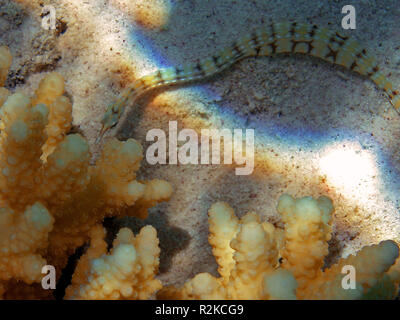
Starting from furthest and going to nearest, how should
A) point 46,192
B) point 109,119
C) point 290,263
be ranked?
point 109,119 < point 290,263 < point 46,192

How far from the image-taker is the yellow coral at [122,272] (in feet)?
6.85

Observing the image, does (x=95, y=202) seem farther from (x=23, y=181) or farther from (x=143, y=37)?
(x=143, y=37)

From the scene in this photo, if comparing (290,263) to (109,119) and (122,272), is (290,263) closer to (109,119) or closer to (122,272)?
(122,272)

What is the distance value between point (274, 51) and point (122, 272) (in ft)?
9.37

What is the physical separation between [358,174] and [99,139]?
2.49 metres

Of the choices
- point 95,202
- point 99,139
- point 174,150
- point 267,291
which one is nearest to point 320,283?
point 267,291

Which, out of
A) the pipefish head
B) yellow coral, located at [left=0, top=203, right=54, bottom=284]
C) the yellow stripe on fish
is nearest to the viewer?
yellow coral, located at [left=0, top=203, right=54, bottom=284]

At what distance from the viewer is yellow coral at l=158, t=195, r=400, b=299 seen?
212 cm

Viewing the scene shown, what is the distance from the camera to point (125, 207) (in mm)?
2777

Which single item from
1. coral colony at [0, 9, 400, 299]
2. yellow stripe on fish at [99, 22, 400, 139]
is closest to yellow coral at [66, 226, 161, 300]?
coral colony at [0, 9, 400, 299]

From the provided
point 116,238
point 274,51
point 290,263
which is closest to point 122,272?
point 116,238

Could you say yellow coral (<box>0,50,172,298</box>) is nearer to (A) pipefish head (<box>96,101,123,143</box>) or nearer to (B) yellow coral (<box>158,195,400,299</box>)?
(B) yellow coral (<box>158,195,400,299</box>)

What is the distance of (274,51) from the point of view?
13.0 feet

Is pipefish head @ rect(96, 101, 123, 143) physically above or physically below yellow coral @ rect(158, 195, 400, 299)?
above
